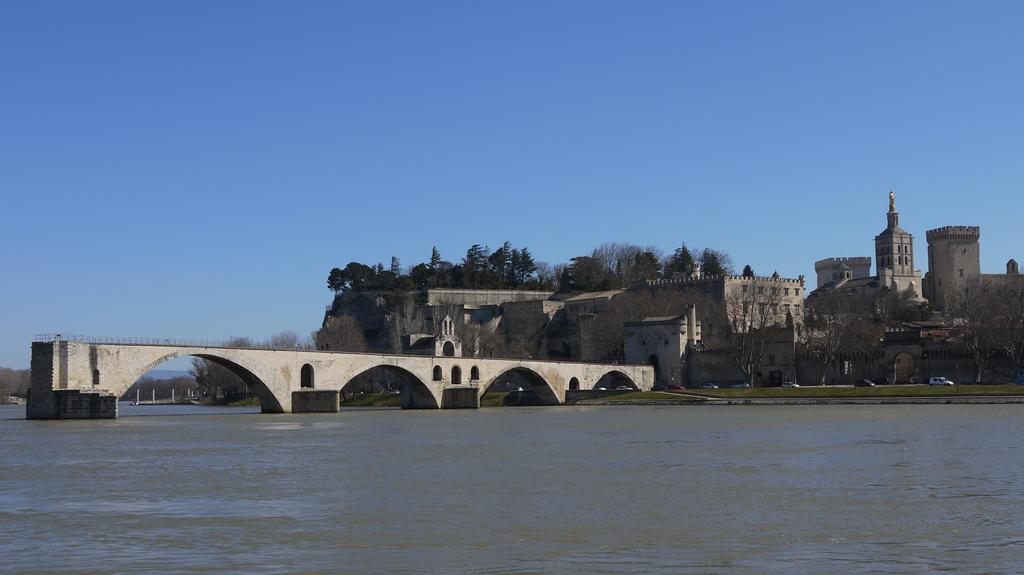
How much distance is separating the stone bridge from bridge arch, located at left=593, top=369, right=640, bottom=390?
10 cm

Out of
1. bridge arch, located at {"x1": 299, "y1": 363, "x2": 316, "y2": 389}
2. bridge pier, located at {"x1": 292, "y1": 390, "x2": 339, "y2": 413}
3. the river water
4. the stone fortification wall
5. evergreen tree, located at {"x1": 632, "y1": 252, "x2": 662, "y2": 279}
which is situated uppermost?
evergreen tree, located at {"x1": 632, "y1": 252, "x2": 662, "y2": 279}

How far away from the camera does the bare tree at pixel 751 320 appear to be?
82188mm

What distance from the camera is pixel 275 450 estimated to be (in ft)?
107

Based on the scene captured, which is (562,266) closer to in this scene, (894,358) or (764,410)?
(894,358)

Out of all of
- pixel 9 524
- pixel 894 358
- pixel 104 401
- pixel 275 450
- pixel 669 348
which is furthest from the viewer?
pixel 669 348

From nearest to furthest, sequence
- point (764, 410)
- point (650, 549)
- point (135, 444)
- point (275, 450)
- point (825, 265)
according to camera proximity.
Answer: point (650, 549) < point (275, 450) < point (135, 444) < point (764, 410) < point (825, 265)

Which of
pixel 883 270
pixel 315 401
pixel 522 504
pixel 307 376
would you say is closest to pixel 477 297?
pixel 883 270

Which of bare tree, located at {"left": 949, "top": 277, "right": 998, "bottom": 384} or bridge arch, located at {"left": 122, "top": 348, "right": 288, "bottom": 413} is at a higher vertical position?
bare tree, located at {"left": 949, "top": 277, "right": 998, "bottom": 384}

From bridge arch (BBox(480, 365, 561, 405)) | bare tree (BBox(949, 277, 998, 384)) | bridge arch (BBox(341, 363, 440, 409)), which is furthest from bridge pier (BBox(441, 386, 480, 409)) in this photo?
bare tree (BBox(949, 277, 998, 384))

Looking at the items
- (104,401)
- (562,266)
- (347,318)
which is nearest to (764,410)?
(104,401)

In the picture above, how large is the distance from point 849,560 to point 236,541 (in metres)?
7.75

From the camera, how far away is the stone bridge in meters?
49.2

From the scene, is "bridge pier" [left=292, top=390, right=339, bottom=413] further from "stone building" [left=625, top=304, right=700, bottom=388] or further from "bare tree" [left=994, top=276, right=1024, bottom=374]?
"bare tree" [left=994, top=276, right=1024, bottom=374]

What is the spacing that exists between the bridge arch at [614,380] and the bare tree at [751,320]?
7706 mm
